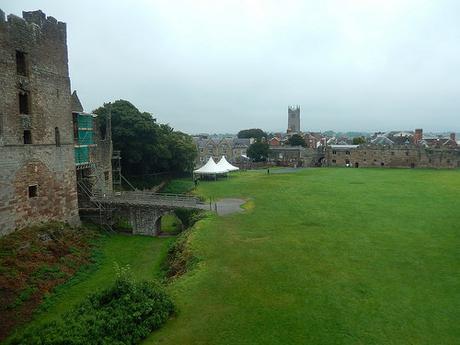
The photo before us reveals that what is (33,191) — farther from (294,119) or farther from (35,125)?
(294,119)

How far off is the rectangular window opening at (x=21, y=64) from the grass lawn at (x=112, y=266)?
1132 centimetres

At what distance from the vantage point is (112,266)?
21203mm

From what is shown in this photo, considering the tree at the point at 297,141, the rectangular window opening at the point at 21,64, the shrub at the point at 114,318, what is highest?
the rectangular window opening at the point at 21,64

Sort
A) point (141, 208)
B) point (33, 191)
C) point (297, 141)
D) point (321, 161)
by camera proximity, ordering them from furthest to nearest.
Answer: point (297, 141) < point (321, 161) < point (141, 208) < point (33, 191)

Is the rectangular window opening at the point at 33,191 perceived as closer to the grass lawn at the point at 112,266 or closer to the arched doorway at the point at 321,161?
the grass lawn at the point at 112,266

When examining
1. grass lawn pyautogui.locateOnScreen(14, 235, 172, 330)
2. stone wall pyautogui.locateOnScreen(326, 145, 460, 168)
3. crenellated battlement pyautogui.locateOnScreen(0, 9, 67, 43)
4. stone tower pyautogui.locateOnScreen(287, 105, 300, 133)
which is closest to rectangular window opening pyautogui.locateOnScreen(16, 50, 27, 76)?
crenellated battlement pyautogui.locateOnScreen(0, 9, 67, 43)

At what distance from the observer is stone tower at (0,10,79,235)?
2111 centimetres

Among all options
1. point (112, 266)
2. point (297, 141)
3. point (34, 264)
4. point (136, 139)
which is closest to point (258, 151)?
point (297, 141)

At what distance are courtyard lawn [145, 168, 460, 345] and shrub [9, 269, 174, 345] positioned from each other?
0.51m

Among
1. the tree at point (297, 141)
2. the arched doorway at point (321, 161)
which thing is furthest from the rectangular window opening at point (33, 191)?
the tree at point (297, 141)

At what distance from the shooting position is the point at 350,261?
683 inches

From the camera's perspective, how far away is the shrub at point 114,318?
11273mm

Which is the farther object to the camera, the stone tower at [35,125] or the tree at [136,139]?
the tree at [136,139]

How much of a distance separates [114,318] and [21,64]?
56.3ft
